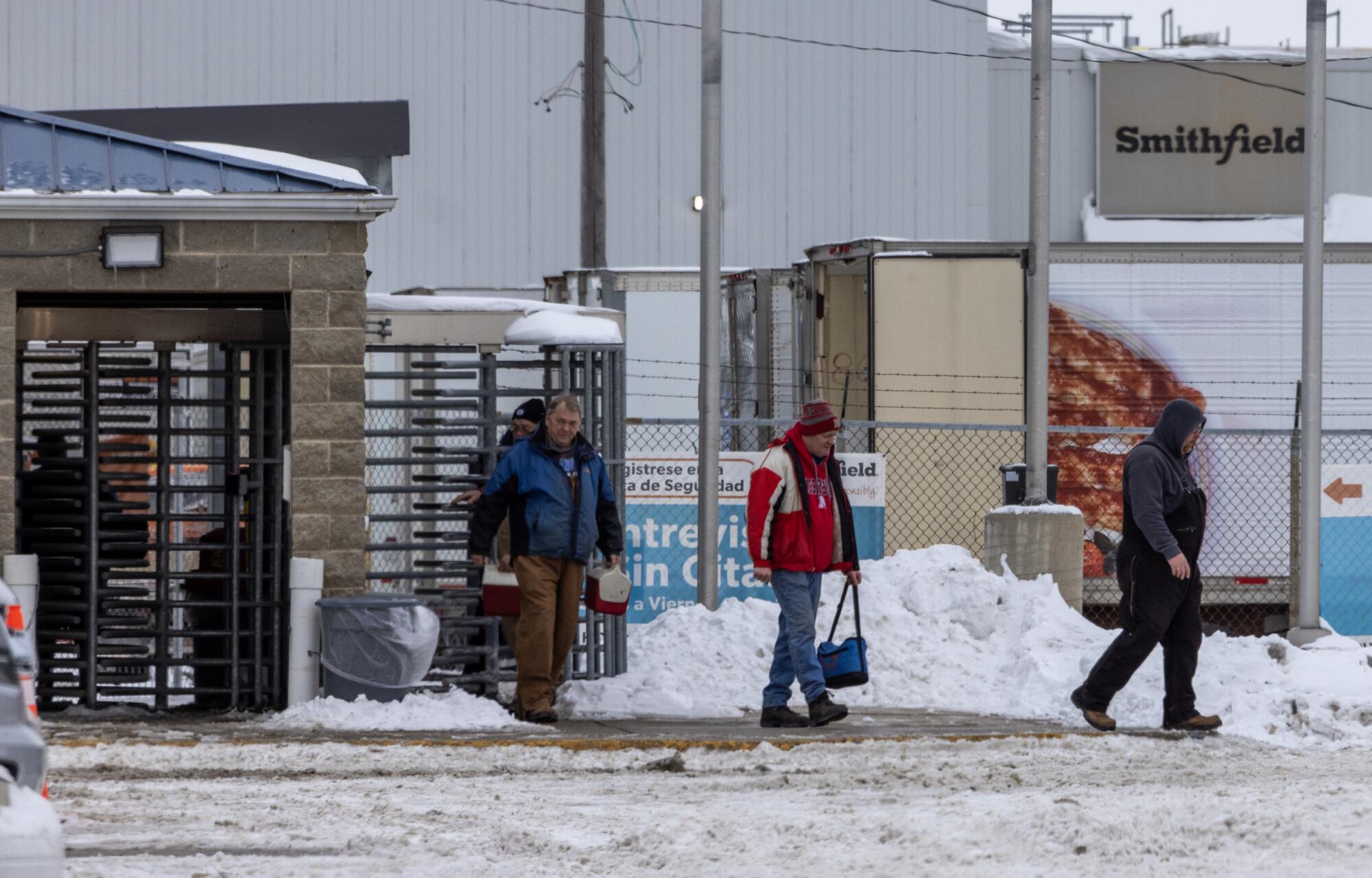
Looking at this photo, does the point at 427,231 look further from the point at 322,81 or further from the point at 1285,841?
the point at 1285,841

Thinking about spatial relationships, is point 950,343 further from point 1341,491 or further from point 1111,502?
point 1341,491

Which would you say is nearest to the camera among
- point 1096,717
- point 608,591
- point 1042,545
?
point 1096,717

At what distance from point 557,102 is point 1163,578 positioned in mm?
24791

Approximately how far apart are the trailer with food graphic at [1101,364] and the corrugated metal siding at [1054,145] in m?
11.5

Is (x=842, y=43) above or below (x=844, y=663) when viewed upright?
above

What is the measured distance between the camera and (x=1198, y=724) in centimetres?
1009

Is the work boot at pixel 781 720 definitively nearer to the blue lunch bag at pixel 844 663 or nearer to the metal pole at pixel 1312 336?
the blue lunch bag at pixel 844 663

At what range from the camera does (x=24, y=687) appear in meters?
5.25

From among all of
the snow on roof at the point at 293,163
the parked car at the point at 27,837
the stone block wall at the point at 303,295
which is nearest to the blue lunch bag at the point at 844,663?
the stone block wall at the point at 303,295

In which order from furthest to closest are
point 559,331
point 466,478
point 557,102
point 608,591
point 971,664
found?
point 557,102
point 971,664
point 559,331
point 466,478
point 608,591

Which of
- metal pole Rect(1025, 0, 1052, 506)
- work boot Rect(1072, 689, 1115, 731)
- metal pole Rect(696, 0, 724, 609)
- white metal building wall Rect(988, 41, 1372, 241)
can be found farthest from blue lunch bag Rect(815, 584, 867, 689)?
white metal building wall Rect(988, 41, 1372, 241)

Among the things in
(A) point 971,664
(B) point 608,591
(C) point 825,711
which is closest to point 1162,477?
(C) point 825,711

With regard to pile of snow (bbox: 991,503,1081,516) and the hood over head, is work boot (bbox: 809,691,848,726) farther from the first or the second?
pile of snow (bbox: 991,503,1081,516)

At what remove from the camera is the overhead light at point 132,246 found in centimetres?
1020
